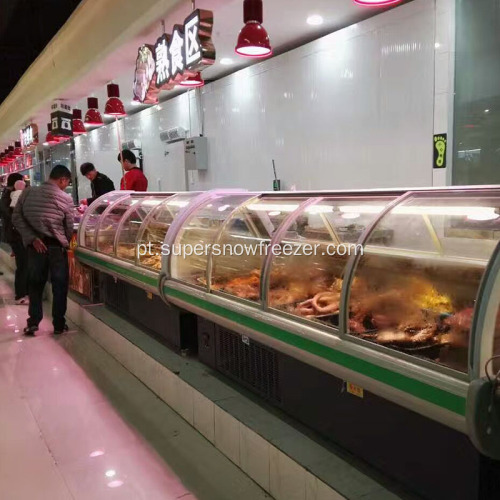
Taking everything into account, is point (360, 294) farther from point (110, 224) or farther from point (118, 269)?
point (110, 224)

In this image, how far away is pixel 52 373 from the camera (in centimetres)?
454

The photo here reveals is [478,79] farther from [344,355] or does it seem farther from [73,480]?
[73,480]

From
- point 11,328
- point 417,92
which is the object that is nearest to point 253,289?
point 417,92

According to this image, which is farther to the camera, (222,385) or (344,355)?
(222,385)

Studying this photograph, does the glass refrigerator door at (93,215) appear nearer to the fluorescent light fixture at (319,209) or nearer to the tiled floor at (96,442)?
the tiled floor at (96,442)

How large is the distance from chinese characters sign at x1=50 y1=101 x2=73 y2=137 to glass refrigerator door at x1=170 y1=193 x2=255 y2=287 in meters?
5.85

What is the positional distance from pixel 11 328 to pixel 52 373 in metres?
1.86

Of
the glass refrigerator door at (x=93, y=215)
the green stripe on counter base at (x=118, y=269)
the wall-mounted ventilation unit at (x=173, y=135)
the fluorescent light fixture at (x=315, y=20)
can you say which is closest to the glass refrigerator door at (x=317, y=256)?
the green stripe on counter base at (x=118, y=269)

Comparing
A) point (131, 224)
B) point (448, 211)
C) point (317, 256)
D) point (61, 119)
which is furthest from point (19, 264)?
point (448, 211)

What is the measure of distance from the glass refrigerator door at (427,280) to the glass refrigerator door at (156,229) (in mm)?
2390

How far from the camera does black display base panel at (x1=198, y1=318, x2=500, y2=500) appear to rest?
1.90 metres

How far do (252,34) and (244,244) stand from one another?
1.59m

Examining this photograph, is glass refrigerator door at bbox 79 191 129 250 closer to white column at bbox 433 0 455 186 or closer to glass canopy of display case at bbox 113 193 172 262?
glass canopy of display case at bbox 113 193 172 262

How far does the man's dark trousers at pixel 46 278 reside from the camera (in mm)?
5535
